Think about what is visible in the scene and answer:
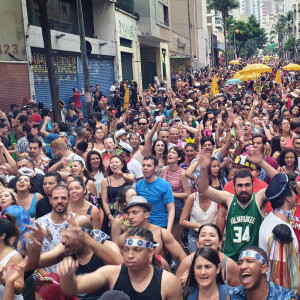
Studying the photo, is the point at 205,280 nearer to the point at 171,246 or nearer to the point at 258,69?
the point at 171,246

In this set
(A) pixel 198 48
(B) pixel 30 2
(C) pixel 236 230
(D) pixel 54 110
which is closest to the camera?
(C) pixel 236 230

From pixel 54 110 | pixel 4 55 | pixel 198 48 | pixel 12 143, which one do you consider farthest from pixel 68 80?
pixel 198 48

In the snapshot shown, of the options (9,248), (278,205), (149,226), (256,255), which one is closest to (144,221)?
(149,226)

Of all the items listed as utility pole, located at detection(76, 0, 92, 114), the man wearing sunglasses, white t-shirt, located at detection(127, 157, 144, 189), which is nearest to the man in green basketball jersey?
the man wearing sunglasses

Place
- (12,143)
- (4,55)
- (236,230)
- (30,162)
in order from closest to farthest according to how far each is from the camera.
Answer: (236,230)
(30,162)
(12,143)
(4,55)

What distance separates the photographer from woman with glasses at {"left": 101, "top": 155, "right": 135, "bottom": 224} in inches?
302

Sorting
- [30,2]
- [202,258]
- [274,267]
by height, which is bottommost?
[274,267]

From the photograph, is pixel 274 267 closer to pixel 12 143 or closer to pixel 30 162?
pixel 30 162

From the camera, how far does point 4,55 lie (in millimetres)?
19109

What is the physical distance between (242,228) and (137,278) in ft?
6.13

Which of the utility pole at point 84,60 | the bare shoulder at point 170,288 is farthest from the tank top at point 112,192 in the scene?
the utility pole at point 84,60

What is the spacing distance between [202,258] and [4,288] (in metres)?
1.45

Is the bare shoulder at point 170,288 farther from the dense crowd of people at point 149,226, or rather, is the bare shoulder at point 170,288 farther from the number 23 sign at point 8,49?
the number 23 sign at point 8,49

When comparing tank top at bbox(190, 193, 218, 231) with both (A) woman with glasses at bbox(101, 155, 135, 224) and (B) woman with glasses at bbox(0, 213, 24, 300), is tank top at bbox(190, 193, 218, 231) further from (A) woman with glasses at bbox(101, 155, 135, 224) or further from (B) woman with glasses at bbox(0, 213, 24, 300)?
(B) woman with glasses at bbox(0, 213, 24, 300)
